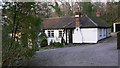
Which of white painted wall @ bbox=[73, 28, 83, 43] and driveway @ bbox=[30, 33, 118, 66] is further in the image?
white painted wall @ bbox=[73, 28, 83, 43]

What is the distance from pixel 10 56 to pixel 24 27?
2.93 meters

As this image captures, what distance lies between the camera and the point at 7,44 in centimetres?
794

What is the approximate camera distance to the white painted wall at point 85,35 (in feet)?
91.4

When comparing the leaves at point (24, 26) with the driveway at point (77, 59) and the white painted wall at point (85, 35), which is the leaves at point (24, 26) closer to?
the driveway at point (77, 59)

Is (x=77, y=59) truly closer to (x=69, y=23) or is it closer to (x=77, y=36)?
(x=77, y=36)

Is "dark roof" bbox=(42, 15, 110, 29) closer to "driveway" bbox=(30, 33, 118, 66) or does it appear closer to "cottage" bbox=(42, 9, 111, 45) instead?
"cottage" bbox=(42, 9, 111, 45)

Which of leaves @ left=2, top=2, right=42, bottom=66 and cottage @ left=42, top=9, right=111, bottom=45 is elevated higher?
leaves @ left=2, top=2, right=42, bottom=66

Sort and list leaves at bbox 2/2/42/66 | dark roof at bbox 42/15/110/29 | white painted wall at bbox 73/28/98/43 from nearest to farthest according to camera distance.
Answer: leaves at bbox 2/2/42/66
white painted wall at bbox 73/28/98/43
dark roof at bbox 42/15/110/29

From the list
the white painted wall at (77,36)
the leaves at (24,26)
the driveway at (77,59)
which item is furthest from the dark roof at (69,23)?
the leaves at (24,26)

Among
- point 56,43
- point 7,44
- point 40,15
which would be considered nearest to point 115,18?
point 56,43

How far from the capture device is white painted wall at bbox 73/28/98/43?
27844 millimetres

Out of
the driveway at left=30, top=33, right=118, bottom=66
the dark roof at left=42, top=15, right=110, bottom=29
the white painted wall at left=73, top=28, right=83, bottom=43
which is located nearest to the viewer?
the driveway at left=30, top=33, right=118, bottom=66

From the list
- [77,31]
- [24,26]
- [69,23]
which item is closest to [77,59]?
[24,26]

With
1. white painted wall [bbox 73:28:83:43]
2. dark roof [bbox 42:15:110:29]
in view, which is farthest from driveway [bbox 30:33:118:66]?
dark roof [bbox 42:15:110:29]
